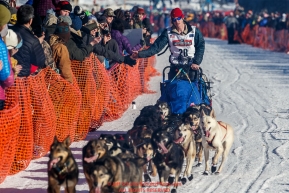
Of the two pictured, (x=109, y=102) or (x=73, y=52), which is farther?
(x=109, y=102)

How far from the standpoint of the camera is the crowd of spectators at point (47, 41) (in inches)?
331

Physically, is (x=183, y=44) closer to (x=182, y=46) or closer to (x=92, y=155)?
(x=182, y=46)

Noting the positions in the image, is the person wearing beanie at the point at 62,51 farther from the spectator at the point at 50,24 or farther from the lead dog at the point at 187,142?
the lead dog at the point at 187,142

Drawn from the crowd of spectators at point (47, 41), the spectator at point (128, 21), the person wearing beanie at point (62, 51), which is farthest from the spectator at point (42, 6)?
the spectator at point (128, 21)

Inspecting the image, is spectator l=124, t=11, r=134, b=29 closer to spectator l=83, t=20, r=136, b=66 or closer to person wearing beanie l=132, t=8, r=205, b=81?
spectator l=83, t=20, r=136, b=66

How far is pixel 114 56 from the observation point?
12234 mm

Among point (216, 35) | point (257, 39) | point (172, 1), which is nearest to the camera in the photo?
point (257, 39)

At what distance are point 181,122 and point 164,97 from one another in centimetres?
166

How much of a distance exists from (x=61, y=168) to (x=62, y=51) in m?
3.83

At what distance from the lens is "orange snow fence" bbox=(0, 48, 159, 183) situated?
325 inches

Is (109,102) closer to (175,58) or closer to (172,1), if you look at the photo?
(175,58)

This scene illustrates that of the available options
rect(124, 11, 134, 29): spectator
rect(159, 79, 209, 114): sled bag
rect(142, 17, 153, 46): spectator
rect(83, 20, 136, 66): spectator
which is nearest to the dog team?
rect(159, 79, 209, 114): sled bag

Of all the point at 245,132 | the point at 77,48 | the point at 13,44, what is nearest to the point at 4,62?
the point at 13,44

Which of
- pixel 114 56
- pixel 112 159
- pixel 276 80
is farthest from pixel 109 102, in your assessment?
pixel 276 80
